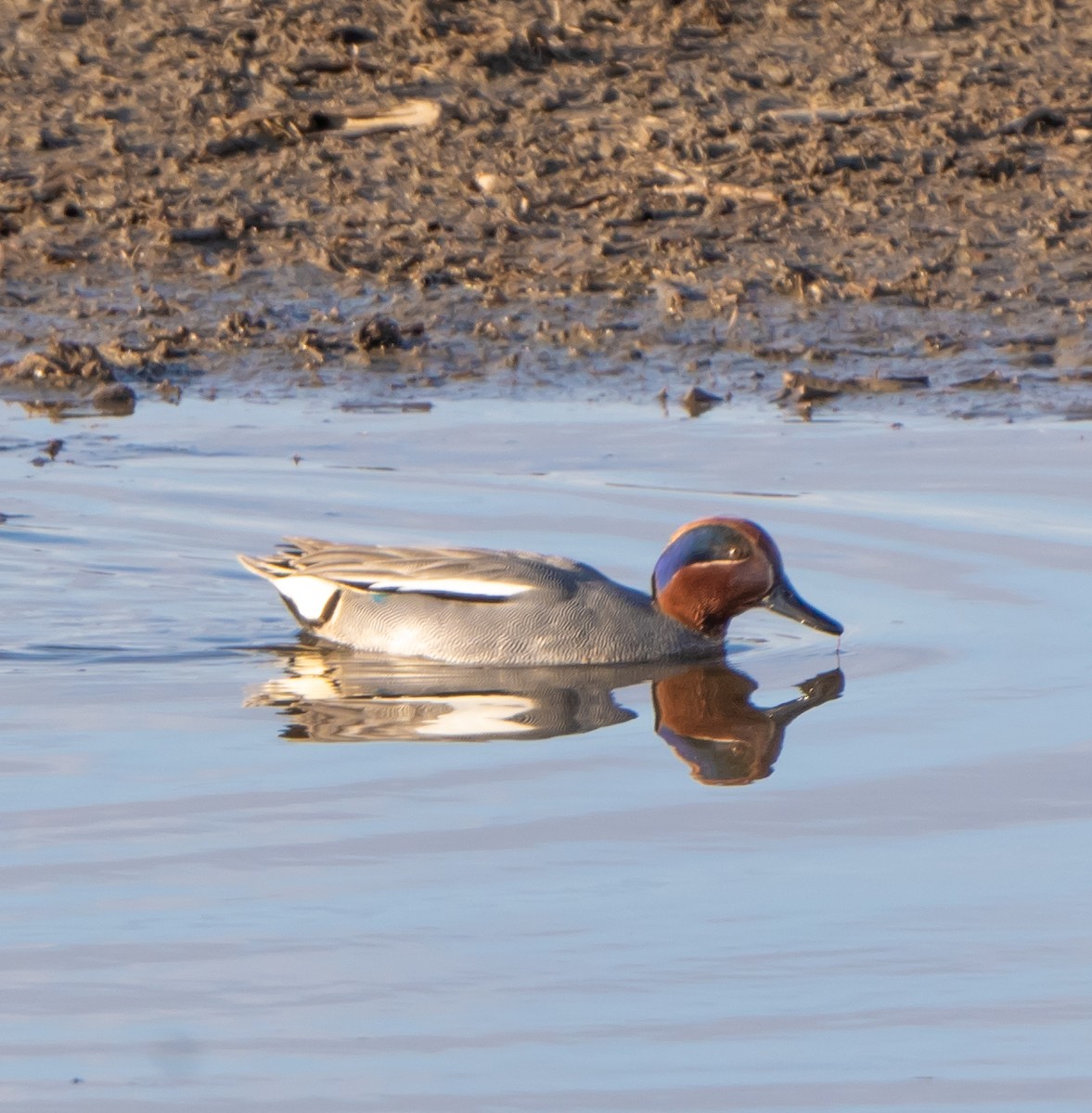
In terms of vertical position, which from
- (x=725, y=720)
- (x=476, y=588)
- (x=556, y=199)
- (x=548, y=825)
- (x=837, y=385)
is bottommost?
(x=725, y=720)

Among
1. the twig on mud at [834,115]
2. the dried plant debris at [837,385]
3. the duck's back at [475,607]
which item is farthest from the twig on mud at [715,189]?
the duck's back at [475,607]

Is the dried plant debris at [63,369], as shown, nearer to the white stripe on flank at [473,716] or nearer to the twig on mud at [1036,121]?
the white stripe on flank at [473,716]

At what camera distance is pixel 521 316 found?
11.8 metres

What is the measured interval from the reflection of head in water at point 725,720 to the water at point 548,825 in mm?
57

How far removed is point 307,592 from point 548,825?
223 cm

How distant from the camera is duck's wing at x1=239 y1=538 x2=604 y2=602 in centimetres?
782

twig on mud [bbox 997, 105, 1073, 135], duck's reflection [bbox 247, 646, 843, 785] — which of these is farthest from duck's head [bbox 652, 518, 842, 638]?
twig on mud [bbox 997, 105, 1073, 135]

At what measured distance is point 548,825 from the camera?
5996 millimetres

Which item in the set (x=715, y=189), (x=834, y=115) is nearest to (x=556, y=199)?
(x=715, y=189)

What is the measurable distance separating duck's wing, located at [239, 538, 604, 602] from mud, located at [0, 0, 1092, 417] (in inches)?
112

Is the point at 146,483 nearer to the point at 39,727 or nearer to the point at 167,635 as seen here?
the point at 167,635

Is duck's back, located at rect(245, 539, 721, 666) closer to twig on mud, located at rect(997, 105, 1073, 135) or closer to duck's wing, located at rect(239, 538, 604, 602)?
duck's wing, located at rect(239, 538, 604, 602)

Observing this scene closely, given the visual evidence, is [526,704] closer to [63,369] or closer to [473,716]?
[473,716]

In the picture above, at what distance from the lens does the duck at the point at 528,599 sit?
785 centimetres
